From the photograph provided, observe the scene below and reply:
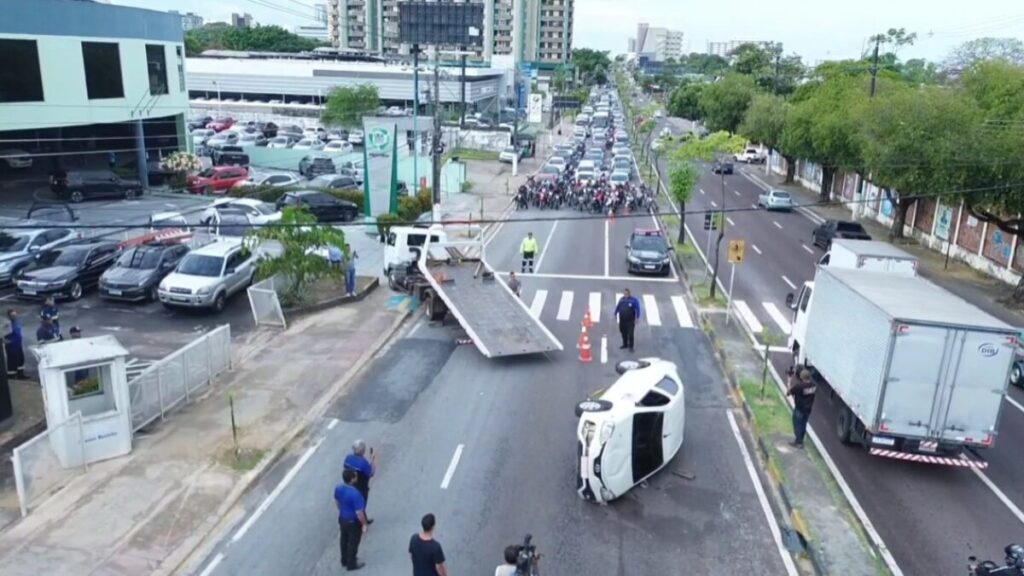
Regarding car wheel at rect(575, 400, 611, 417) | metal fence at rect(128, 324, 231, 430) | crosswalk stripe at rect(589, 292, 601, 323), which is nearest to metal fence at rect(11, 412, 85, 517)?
metal fence at rect(128, 324, 231, 430)

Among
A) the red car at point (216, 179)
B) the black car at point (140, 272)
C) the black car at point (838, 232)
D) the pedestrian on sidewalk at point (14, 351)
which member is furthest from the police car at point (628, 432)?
the red car at point (216, 179)

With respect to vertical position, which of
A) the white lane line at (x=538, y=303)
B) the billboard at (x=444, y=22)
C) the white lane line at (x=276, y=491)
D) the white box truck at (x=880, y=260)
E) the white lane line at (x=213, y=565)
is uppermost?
A: the billboard at (x=444, y=22)

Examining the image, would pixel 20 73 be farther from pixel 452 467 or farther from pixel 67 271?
pixel 452 467

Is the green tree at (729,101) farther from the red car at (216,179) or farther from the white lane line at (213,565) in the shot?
the white lane line at (213,565)

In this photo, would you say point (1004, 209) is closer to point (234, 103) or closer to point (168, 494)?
point (168, 494)

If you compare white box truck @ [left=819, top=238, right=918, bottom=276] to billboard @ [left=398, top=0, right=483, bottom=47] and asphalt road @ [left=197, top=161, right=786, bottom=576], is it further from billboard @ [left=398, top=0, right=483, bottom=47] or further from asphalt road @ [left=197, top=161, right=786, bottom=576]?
billboard @ [left=398, top=0, right=483, bottom=47]

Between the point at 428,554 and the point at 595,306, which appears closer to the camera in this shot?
the point at 428,554

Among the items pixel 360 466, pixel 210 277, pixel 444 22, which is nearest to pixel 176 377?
pixel 360 466
